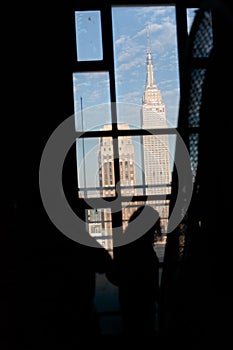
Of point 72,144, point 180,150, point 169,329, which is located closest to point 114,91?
point 72,144

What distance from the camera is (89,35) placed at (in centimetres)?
369

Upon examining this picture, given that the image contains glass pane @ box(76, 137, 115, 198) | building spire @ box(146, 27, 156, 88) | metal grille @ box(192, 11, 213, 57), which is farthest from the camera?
building spire @ box(146, 27, 156, 88)

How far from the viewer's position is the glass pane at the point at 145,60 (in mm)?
3744

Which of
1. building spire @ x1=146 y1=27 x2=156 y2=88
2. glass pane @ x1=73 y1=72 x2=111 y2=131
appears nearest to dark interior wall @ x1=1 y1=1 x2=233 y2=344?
glass pane @ x1=73 y1=72 x2=111 y2=131

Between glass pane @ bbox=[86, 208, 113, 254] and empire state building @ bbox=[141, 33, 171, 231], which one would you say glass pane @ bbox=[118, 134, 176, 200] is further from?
glass pane @ bbox=[86, 208, 113, 254]

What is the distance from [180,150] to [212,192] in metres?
0.42

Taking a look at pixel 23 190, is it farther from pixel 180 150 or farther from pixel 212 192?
pixel 212 192

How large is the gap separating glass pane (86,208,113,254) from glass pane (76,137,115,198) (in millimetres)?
104

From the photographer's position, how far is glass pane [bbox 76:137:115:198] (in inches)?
143

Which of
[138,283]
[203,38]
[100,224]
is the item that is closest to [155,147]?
[100,224]

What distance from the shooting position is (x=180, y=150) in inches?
74.8

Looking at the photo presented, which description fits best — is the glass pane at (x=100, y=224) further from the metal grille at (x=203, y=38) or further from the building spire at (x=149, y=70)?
the metal grille at (x=203, y=38)

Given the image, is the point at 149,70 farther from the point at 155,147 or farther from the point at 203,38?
the point at 203,38

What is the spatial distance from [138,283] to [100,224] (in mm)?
1162
